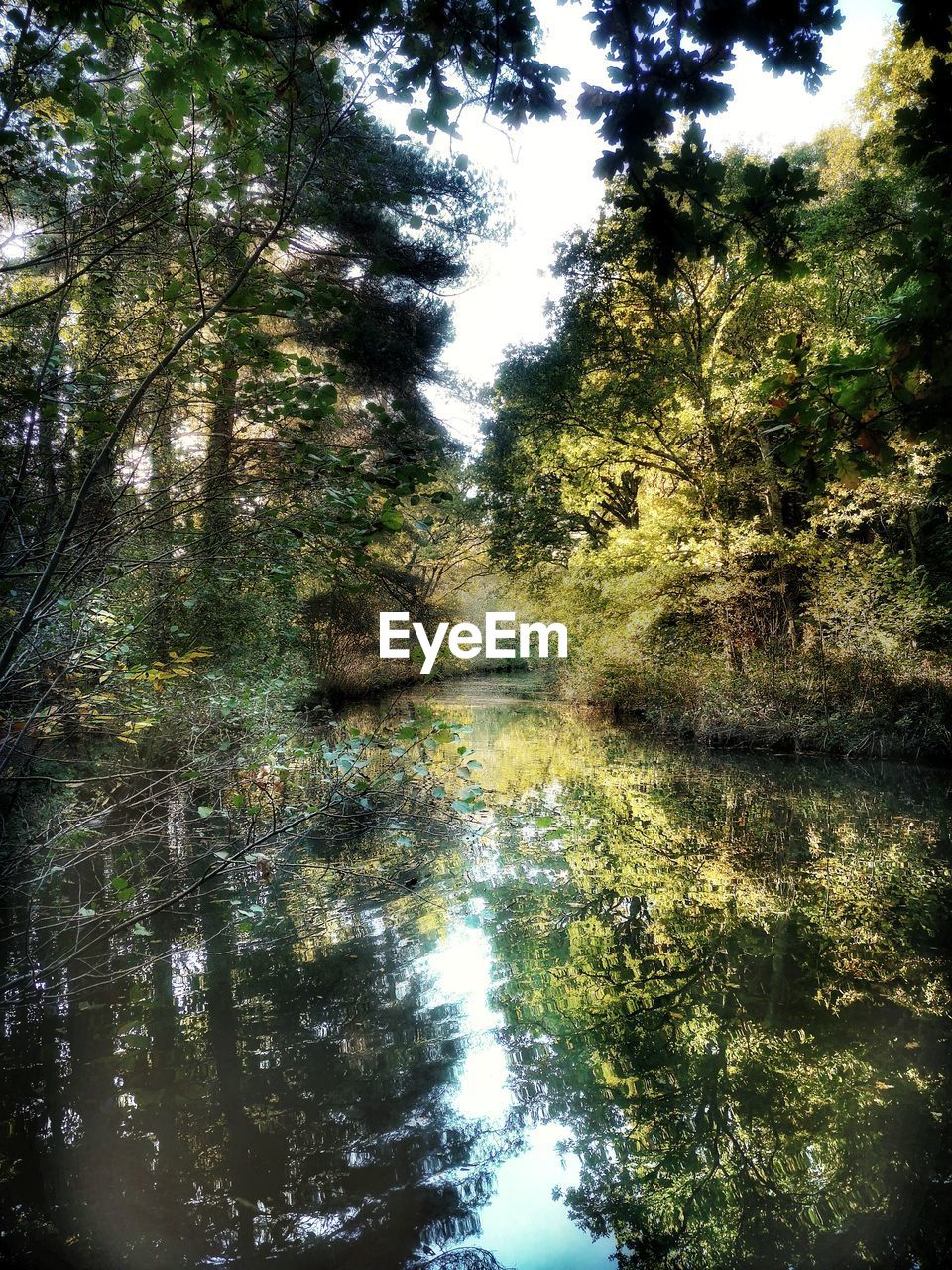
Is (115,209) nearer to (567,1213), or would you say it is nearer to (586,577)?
(567,1213)

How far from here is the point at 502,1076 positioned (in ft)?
11.5

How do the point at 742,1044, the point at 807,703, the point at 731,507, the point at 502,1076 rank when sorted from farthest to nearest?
the point at 731,507 < the point at 807,703 < the point at 742,1044 < the point at 502,1076

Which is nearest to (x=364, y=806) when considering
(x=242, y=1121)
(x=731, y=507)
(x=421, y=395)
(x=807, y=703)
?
(x=242, y=1121)

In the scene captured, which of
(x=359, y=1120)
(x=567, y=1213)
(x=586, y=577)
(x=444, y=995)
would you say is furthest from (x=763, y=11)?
(x=586, y=577)

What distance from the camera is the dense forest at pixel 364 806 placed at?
213 cm

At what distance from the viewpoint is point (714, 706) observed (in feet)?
42.5

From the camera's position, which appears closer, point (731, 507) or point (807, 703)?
point (807, 703)

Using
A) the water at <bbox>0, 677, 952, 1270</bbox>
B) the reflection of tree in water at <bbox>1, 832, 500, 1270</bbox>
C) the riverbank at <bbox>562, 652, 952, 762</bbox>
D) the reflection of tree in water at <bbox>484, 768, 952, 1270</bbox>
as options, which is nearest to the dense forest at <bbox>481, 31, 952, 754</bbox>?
the riverbank at <bbox>562, 652, 952, 762</bbox>

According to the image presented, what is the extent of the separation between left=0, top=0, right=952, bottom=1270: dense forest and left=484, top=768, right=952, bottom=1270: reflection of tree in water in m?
0.02

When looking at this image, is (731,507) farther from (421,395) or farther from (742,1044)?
(742,1044)

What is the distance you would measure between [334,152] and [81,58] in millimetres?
1874

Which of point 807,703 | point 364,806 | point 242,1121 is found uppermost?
point 364,806

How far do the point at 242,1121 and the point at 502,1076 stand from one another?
1.39m

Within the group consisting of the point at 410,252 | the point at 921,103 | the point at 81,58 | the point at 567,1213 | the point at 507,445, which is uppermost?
the point at 507,445
